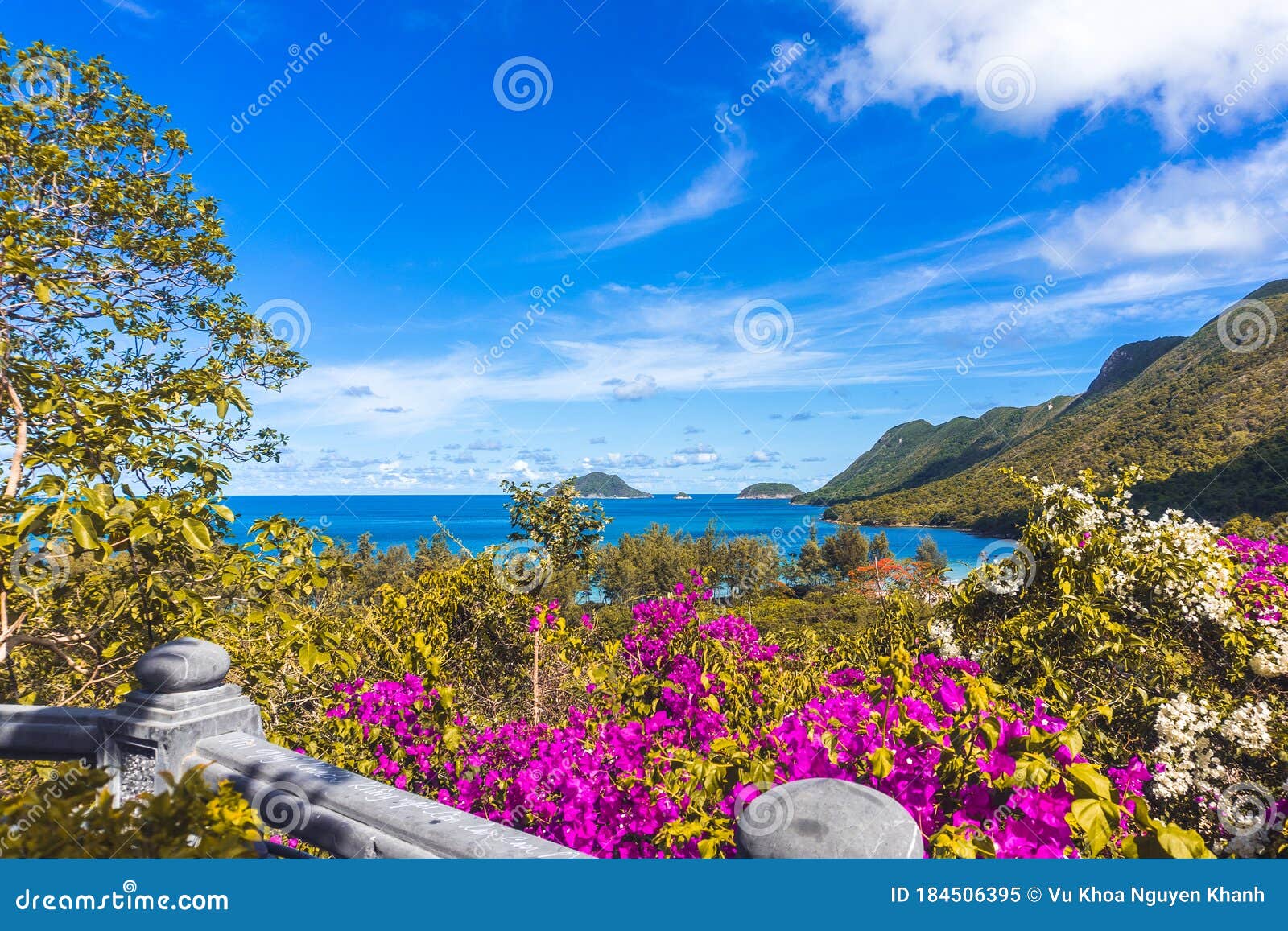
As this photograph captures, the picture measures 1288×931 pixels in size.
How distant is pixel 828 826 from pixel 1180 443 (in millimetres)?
44430

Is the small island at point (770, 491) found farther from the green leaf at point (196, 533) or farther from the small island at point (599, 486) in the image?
the green leaf at point (196, 533)

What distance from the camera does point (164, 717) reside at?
6.54 ft

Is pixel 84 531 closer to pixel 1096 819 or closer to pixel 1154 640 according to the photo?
pixel 1096 819

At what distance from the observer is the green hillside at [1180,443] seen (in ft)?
98.6

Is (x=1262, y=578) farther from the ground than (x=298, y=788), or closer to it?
farther from the ground

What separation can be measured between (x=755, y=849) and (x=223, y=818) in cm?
102

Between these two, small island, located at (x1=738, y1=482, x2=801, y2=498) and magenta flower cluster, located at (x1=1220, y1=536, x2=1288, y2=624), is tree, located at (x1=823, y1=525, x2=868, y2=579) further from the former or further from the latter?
small island, located at (x1=738, y1=482, x2=801, y2=498)

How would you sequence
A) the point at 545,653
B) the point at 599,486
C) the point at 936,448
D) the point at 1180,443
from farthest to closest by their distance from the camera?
the point at 936,448, the point at 599,486, the point at 1180,443, the point at 545,653

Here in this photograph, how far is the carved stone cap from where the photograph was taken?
78.3 inches

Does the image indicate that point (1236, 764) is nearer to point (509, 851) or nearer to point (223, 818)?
point (509, 851)

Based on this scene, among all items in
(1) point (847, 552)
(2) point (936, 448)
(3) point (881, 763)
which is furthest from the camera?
(2) point (936, 448)

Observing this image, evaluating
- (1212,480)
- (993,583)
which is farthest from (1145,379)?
(993,583)

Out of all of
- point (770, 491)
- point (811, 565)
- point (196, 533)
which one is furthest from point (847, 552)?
point (770, 491)

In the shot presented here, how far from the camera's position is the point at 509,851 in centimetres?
138
